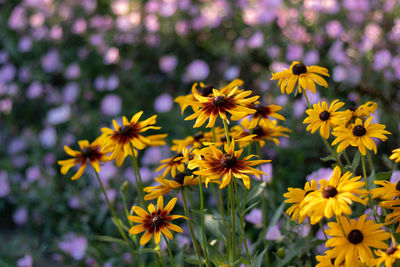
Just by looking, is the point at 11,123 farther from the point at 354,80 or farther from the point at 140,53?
the point at 354,80

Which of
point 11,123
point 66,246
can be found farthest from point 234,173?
point 11,123

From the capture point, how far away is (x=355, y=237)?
80 cm

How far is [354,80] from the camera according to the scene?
91.6 inches

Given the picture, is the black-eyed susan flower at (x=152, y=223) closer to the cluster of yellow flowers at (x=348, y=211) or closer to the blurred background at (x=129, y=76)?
the cluster of yellow flowers at (x=348, y=211)

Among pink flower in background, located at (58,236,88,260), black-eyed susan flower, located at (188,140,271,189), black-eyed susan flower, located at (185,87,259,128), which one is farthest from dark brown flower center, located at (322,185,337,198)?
pink flower in background, located at (58,236,88,260)

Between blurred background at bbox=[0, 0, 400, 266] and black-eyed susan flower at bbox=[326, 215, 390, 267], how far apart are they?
104 cm

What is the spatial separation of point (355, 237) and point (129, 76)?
239 centimetres

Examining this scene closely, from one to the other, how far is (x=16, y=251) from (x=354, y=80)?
204 centimetres

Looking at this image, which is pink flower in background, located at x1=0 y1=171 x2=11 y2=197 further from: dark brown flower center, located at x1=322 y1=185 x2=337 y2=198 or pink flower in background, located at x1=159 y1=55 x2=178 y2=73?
dark brown flower center, located at x1=322 y1=185 x2=337 y2=198

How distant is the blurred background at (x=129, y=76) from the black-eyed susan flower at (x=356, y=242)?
1041 millimetres

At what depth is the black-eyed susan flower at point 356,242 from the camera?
79cm

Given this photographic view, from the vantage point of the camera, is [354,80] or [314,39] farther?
[314,39]

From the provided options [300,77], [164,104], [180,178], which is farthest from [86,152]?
[164,104]

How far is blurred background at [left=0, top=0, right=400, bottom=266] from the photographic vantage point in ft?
7.13
